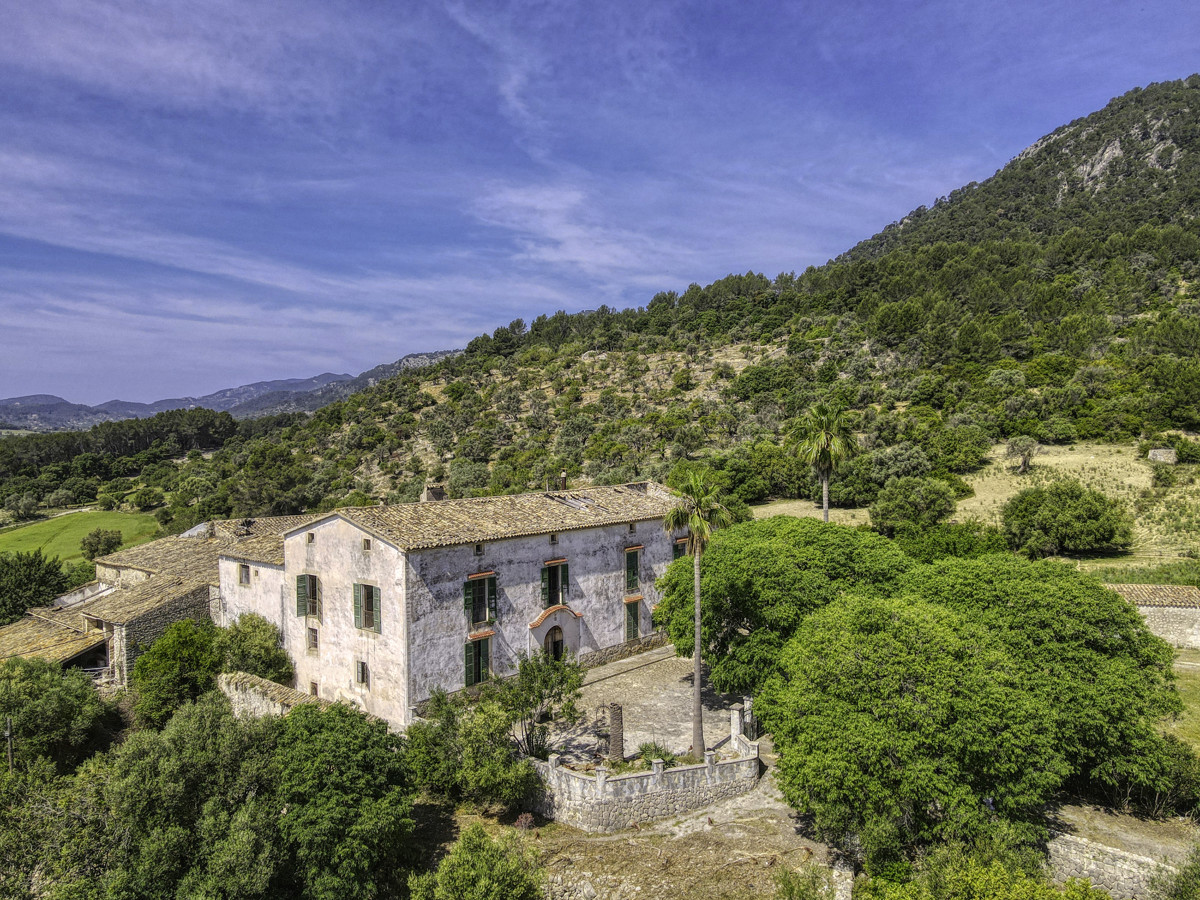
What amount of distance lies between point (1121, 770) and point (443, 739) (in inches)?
791

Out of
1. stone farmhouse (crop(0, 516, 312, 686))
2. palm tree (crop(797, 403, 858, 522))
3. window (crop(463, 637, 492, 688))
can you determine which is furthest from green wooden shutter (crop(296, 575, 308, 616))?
palm tree (crop(797, 403, 858, 522))

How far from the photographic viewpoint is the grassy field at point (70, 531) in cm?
6091

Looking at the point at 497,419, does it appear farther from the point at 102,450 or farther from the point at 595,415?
the point at 102,450

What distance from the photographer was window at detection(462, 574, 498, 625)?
25156mm

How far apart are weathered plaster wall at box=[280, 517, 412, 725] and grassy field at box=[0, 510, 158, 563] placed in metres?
42.4

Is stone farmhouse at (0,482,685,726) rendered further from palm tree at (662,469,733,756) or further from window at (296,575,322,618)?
palm tree at (662,469,733,756)

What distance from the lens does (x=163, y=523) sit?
231ft

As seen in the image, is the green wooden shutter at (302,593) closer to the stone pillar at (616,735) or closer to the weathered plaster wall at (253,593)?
the weathered plaster wall at (253,593)

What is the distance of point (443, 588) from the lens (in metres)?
24.4

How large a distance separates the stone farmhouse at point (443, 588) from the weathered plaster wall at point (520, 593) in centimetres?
5

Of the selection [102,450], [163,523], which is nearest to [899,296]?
[163,523]

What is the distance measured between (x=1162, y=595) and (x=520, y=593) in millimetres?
33602

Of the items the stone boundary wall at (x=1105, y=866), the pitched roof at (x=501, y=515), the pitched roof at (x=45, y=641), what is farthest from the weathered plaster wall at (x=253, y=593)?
the stone boundary wall at (x=1105, y=866)

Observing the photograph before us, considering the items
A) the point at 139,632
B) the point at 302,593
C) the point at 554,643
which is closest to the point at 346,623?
the point at 302,593
